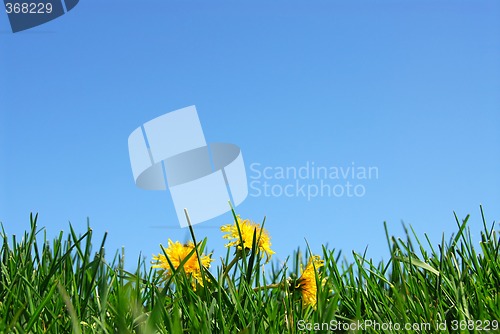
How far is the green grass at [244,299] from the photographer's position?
160 centimetres

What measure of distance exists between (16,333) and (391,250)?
125cm

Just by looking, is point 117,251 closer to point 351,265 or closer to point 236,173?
point 351,265

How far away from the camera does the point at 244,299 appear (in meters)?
1.95

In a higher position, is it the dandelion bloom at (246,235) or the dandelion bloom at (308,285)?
the dandelion bloom at (246,235)

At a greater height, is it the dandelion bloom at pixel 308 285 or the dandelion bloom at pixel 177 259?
the dandelion bloom at pixel 177 259

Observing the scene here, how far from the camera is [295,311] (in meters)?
1.82

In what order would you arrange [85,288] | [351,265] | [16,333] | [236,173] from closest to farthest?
[16,333] → [85,288] → [351,265] → [236,173]

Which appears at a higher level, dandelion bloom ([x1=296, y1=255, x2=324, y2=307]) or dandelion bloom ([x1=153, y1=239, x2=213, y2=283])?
dandelion bloom ([x1=153, y1=239, x2=213, y2=283])

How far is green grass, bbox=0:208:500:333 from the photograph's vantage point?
1.60 meters

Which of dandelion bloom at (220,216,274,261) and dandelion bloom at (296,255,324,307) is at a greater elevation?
Answer: dandelion bloom at (220,216,274,261)

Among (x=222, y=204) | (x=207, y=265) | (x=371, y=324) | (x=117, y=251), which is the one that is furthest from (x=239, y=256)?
(x=222, y=204)

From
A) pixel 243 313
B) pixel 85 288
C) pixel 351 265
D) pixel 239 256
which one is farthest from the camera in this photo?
pixel 351 265

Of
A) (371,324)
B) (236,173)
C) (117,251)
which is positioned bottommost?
(371,324)

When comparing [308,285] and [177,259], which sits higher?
[177,259]
